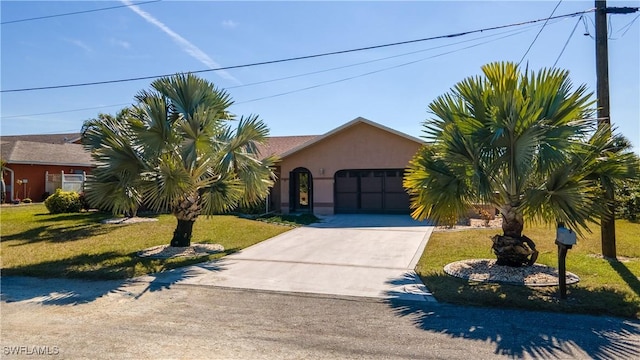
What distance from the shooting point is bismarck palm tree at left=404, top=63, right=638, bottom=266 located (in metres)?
6.71

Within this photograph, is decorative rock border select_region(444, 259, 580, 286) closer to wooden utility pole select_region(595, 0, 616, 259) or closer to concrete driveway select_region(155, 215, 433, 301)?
concrete driveway select_region(155, 215, 433, 301)

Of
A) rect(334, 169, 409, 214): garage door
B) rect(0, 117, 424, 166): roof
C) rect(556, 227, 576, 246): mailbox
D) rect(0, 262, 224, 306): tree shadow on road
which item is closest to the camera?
rect(556, 227, 576, 246): mailbox

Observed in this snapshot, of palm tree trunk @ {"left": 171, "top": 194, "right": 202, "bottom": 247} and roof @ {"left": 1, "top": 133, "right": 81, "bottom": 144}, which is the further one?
Answer: roof @ {"left": 1, "top": 133, "right": 81, "bottom": 144}

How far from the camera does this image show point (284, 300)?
6.35 metres

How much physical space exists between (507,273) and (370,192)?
12.9 m

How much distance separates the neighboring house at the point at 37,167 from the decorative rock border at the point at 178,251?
658 inches

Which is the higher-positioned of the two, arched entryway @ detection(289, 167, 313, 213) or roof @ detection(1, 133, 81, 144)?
roof @ detection(1, 133, 81, 144)

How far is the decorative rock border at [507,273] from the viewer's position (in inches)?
277

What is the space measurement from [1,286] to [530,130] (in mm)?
9548

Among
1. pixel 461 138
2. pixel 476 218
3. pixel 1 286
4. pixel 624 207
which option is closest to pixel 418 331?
pixel 461 138

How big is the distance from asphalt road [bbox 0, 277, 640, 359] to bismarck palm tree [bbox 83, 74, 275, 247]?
3.12 meters

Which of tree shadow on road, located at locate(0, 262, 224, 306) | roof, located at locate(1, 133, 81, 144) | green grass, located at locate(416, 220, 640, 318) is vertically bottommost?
tree shadow on road, located at locate(0, 262, 224, 306)

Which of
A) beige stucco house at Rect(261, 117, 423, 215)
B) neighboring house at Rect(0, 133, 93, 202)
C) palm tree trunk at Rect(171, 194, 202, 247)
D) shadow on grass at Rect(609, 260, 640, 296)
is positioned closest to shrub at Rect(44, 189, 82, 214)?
neighboring house at Rect(0, 133, 93, 202)

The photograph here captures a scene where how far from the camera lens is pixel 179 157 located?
1008 centimetres
